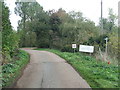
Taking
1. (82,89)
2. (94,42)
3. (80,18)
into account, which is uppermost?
(80,18)

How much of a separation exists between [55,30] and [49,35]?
139cm

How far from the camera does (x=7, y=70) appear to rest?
9180 millimetres

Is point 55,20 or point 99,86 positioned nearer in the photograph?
point 99,86

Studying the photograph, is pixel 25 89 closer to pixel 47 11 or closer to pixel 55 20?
pixel 55 20

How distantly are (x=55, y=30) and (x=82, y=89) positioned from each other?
2843 cm

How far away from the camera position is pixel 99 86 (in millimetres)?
6871

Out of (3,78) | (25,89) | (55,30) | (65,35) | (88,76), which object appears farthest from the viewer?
(55,30)

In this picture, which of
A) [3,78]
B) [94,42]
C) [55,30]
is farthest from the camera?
[55,30]

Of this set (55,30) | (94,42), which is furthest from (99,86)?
(55,30)

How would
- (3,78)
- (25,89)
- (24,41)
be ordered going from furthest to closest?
(24,41), (3,78), (25,89)

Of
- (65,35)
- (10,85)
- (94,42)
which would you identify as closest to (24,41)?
(65,35)

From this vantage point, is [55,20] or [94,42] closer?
[94,42]

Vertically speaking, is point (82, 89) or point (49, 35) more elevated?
point (49, 35)

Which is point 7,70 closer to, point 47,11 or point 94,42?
point 94,42
